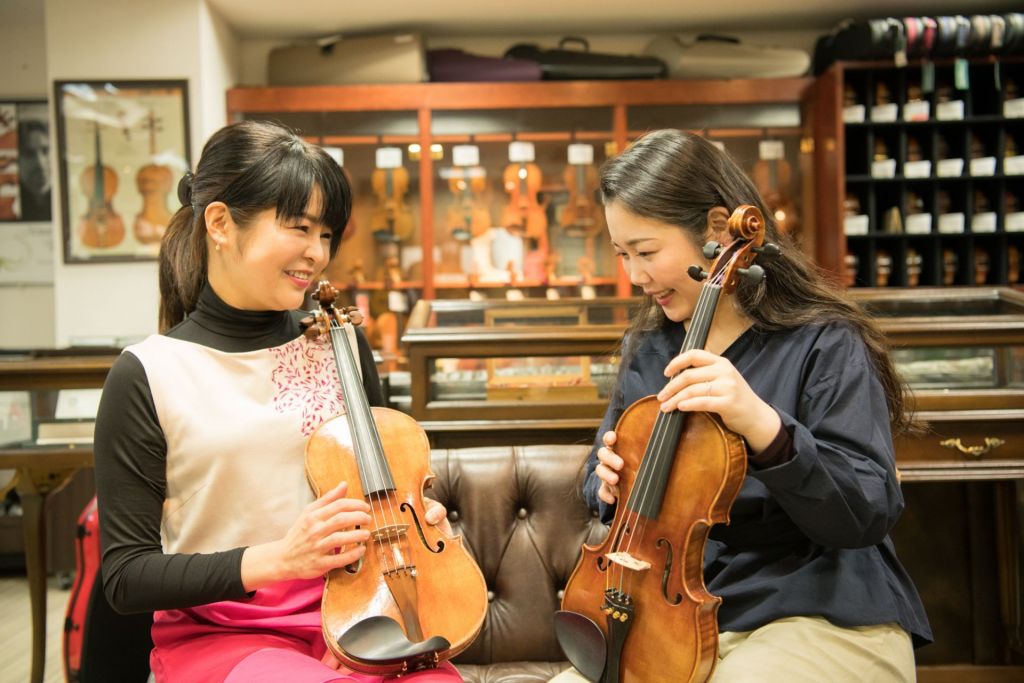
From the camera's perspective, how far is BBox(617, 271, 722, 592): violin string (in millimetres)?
1242

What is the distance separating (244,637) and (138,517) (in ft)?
0.83

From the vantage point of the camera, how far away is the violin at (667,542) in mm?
1180

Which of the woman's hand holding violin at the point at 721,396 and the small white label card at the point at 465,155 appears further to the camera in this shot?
the small white label card at the point at 465,155

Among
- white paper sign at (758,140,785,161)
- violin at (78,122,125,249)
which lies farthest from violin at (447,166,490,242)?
violin at (78,122,125,249)

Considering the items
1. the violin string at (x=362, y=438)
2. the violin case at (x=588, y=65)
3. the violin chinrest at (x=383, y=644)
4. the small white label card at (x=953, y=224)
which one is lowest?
the violin chinrest at (x=383, y=644)

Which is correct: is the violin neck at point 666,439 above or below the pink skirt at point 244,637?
above

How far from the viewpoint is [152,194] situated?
185 inches

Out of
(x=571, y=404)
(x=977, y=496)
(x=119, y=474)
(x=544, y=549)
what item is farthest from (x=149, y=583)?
(x=977, y=496)

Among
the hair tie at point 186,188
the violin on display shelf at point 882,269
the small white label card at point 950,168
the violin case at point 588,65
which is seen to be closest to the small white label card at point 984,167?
the small white label card at point 950,168

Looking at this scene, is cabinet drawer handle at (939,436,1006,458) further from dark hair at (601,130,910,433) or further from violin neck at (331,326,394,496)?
violin neck at (331,326,394,496)

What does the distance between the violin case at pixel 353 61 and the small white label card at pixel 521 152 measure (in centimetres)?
66

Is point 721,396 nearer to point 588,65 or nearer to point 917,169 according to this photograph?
point 588,65

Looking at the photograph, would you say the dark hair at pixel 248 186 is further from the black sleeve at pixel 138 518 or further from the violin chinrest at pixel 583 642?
the violin chinrest at pixel 583 642

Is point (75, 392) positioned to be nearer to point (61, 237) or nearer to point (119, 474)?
point (119, 474)
